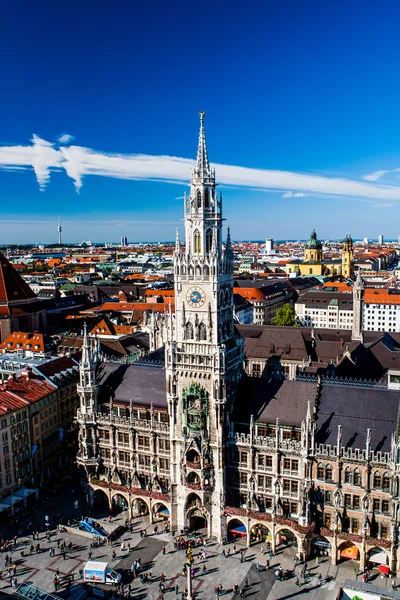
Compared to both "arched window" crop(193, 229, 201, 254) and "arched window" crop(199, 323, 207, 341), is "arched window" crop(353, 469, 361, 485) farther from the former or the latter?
"arched window" crop(193, 229, 201, 254)

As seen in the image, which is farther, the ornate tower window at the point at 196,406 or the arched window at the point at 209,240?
the ornate tower window at the point at 196,406

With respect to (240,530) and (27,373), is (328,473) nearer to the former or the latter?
(240,530)

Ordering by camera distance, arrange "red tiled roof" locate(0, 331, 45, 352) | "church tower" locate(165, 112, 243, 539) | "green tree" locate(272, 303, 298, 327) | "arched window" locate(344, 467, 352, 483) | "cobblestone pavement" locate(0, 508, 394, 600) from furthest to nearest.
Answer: "green tree" locate(272, 303, 298, 327) → "red tiled roof" locate(0, 331, 45, 352) → "church tower" locate(165, 112, 243, 539) → "arched window" locate(344, 467, 352, 483) → "cobblestone pavement" locate(0, 508, 394, 600)

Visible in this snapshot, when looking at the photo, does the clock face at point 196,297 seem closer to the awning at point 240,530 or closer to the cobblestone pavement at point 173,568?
the awning at point 240,530

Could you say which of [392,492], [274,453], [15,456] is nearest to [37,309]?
[15,456]

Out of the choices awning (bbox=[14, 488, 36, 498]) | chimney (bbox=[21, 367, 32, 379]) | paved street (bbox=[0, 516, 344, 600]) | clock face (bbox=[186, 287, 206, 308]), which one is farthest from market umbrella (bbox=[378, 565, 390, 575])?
chimney (bbox=[21, 367, 32, 379])

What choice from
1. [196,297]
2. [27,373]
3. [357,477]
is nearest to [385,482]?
[357,477]

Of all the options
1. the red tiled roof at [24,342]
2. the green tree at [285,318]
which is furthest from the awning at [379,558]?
the green tree at [285,318]

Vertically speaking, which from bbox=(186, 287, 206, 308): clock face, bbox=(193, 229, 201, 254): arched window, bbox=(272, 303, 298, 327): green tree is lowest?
bbox=(272, 303, 298, 327): green tree
